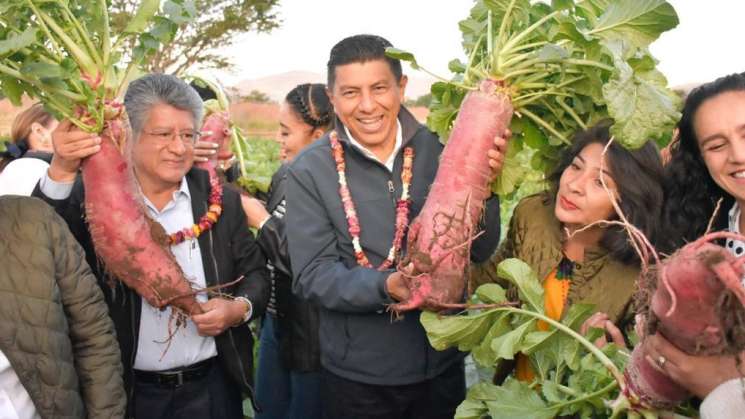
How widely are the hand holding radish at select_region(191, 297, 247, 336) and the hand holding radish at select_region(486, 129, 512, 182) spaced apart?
3.52ft

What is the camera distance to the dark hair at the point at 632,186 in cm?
203

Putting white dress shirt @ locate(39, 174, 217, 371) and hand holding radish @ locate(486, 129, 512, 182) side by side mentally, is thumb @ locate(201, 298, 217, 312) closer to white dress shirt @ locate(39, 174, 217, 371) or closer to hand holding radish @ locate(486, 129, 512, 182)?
white dress shirt @ locate(39, 174, 217, 371)

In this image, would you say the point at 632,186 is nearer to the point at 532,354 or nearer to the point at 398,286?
the point at 532,354

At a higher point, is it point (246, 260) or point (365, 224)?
point (365, 224)

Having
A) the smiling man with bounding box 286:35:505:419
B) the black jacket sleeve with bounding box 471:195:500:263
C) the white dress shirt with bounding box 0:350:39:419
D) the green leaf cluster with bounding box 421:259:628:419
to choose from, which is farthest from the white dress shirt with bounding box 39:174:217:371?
the black jacket sleeve with bounding box 471:195:500:263

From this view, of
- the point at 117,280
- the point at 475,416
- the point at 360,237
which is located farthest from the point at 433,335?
the point at 117,280

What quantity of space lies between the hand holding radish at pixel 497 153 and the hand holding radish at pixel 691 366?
37.6 inches

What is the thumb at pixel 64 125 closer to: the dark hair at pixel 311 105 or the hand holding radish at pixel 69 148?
the hand holding radish at pixel 69 148

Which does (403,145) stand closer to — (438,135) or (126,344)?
(438,135)

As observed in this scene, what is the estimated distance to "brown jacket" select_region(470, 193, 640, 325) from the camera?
2035mm

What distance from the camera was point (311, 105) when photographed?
350 cm

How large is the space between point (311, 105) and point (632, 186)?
1928 millimetres

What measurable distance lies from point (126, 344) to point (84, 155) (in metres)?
0.70

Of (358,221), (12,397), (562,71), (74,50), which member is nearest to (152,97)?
(74,50)
